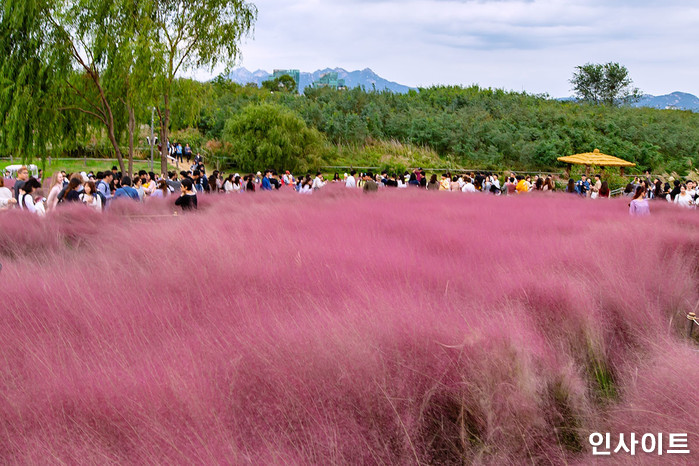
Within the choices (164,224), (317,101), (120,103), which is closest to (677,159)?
(317,101)

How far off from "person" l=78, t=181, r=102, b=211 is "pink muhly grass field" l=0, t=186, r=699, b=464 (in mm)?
3407

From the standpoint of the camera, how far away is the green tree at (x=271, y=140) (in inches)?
1170

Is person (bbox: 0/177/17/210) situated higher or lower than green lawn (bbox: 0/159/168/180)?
higher

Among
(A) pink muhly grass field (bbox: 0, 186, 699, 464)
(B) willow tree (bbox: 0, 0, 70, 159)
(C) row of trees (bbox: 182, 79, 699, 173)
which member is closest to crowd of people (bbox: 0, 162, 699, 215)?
(A) pink muhly grass field (bbox: 0, 186, 699, 464)

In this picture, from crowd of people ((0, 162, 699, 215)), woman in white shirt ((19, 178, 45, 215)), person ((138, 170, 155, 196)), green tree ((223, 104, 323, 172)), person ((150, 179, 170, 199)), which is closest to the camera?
woman in white shirt ((19, 178, 45, 215))

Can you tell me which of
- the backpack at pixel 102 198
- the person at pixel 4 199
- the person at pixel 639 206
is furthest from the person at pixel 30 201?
the person at pixel 639 206

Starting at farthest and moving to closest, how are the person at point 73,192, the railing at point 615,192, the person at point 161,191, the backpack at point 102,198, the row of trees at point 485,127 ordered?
the row of trees at point 485,127 → the railing at point 615,192 → the person at point 161,191 → the person at point 73,192 → the backpack at point 102,198

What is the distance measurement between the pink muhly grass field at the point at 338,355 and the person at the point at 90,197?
3407mm

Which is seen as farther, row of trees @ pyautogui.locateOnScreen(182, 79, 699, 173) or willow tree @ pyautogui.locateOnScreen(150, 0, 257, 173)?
row of trees @ pyautogui.locateOnScreen(182, 79, 699, 173)

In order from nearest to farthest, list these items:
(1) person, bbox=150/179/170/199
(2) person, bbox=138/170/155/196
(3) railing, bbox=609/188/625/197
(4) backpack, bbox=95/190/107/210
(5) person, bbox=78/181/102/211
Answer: (5) person, bbox=78/181/102/211
(4) backpack, bbox=95/190/107/210
(1) person, bbox=150/179/170/199
(2) person, bbox=138/170/155/196
(3) railing, bbox=609/188/625/197

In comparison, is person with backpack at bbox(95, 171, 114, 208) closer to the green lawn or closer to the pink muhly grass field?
the pink muhly grass field

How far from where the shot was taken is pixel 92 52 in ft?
57.4

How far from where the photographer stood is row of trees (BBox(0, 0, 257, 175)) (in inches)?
658

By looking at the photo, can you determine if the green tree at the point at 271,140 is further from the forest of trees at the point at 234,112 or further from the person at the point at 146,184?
the person at the point at 146,184
